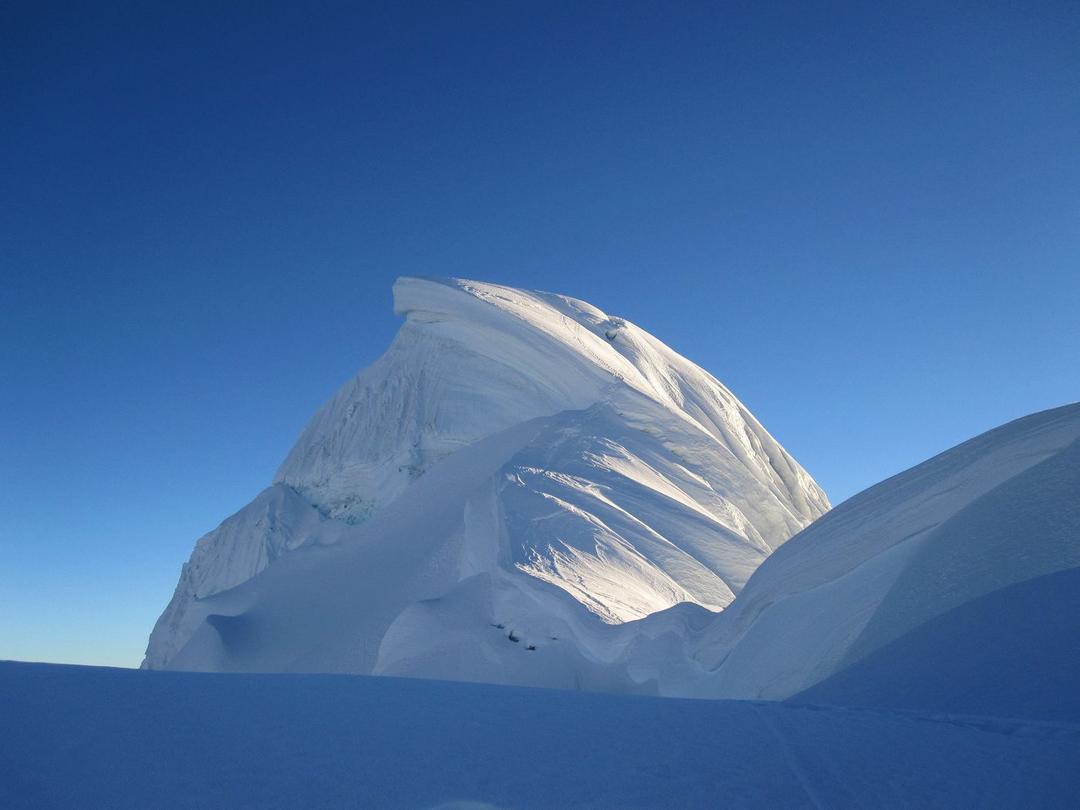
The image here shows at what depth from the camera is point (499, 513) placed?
37.3 ft

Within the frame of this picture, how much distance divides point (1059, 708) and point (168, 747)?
2944mm

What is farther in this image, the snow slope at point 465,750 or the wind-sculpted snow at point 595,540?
the wind-sculpted snow at point 595,540

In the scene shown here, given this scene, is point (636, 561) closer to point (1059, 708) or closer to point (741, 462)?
point (741, 462)

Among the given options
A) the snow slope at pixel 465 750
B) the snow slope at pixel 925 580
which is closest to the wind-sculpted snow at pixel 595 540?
the snow slope at pixel 925 580

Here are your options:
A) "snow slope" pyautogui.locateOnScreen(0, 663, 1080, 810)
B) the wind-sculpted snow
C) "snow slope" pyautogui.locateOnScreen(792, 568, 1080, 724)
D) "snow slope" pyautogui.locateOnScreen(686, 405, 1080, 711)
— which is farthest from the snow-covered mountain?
"snow slope" pyautogui.locateOnScreen(0, 663, 1080, 810)

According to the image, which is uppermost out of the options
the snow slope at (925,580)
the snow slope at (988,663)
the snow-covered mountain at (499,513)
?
the snow-covered mountain at (499,513)

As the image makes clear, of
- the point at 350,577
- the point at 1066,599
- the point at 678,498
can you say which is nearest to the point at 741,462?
the point at 678,498

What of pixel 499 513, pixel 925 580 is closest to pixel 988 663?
pixel 925 580

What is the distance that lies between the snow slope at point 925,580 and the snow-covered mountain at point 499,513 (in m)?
1.57

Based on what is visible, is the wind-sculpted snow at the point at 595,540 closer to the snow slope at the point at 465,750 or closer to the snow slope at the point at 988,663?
the snow slope at the point at 988,663

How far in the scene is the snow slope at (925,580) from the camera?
3.63 m

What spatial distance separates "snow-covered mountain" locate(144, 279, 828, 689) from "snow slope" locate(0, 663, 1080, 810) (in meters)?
5.05

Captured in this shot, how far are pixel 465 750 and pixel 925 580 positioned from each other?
3153 millimetres

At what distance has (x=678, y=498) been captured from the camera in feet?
46.1
